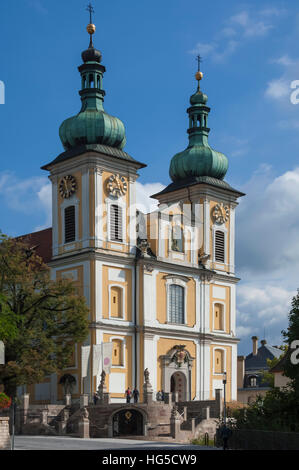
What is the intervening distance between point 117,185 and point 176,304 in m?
8.52

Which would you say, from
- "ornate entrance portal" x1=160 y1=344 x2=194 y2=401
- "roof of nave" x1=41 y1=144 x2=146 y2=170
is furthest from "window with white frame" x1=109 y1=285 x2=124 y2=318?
"roof of nave" x1=41 y1=144 x2=146 y2=170

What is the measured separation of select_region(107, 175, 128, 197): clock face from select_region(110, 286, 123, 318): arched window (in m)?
5.68

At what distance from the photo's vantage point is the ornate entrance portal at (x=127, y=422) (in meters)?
43.3

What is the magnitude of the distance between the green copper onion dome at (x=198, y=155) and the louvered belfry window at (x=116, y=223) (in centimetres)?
1003

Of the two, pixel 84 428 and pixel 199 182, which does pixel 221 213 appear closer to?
pixel 199 182

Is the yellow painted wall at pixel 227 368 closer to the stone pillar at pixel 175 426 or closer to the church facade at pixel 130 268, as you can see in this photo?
the church facade at pixel 130 268

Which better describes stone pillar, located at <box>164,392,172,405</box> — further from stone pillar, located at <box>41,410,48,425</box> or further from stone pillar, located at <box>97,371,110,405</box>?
stone pillar, located at <box>41,410,48,425</box>

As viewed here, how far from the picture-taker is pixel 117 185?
5450 cm

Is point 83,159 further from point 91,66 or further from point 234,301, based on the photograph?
point 234,301

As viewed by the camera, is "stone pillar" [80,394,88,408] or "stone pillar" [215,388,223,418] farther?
"stone pillar" [215,388,223,418]

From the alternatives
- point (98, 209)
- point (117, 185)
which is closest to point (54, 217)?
point (98, 209)

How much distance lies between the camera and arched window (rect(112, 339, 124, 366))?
172ft

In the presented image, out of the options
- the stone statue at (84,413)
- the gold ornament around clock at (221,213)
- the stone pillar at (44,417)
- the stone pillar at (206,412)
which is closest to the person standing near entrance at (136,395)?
the stone pillar at (206,412)
